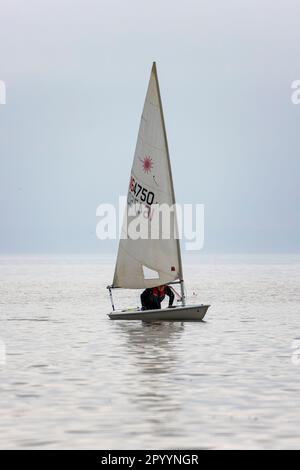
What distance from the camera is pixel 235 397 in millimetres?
26469

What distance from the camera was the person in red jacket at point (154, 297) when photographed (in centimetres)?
5259

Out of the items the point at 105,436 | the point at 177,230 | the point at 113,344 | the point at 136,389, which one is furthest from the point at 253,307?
the point at 105,436

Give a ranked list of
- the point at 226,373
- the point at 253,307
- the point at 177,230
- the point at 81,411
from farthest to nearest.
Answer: the point at 253,307 → the point at 177,230 → the point at 226,373 → the point at 81,411

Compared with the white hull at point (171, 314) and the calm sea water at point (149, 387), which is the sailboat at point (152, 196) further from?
the calm sea water at point (149, 387)

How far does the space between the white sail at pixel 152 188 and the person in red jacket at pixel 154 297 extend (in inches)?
19.8

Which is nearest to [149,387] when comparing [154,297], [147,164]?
[154,297]

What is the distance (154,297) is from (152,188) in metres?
5.71

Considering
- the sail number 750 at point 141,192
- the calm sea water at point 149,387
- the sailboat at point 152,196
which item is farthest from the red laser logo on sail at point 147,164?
the calm sea water at point 149,387

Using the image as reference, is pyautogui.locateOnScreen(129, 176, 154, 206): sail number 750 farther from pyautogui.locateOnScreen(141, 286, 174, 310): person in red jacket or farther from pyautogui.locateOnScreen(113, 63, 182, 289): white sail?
pyautogui.locateOnScreen(141, 286, 174, 310): person in red jacket

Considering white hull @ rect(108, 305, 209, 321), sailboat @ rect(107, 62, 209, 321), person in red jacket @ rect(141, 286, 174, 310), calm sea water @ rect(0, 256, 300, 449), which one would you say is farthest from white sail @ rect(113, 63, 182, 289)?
calm sea water @ rect(0, 256, 300, 449)

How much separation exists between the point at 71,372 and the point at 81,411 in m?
8.07

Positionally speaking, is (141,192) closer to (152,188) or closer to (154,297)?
(152,188)

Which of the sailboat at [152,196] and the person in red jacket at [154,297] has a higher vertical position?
the sailboat at [152,196]

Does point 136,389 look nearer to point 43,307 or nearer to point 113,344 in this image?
point 113,344
